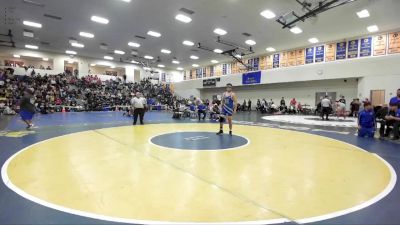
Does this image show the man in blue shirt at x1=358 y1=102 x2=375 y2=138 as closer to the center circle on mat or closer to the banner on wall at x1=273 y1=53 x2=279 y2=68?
the center circle on mat

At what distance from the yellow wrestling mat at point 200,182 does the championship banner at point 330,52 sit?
15547 millimetres

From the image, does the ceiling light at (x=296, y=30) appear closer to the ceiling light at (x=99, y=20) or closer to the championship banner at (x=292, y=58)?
the championship banner at (x=292, y=58)

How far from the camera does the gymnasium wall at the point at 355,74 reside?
14961mm

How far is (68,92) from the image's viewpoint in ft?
72.7

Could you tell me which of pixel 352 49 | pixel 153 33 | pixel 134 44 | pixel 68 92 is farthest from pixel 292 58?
pixel 68 92

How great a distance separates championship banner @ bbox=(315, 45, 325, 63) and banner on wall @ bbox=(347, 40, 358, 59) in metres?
1.84

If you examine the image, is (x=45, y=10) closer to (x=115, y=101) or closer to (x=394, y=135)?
(x=115, y=101)

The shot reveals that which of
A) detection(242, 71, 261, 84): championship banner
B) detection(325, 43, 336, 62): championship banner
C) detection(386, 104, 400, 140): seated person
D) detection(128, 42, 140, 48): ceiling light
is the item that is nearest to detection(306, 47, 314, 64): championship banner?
detection(325, 43, 336, 62): championship banner

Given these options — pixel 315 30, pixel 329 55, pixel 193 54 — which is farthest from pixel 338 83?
pixel 193 54

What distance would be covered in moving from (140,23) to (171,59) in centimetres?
1172

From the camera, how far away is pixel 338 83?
725 inches

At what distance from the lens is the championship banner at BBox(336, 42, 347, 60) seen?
17364 mm

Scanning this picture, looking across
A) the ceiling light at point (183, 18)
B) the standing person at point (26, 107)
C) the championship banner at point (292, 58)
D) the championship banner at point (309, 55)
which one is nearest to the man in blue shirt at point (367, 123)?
the ceiling light at point (183, 18)

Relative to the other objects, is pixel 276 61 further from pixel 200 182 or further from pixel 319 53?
pixel 200 182
